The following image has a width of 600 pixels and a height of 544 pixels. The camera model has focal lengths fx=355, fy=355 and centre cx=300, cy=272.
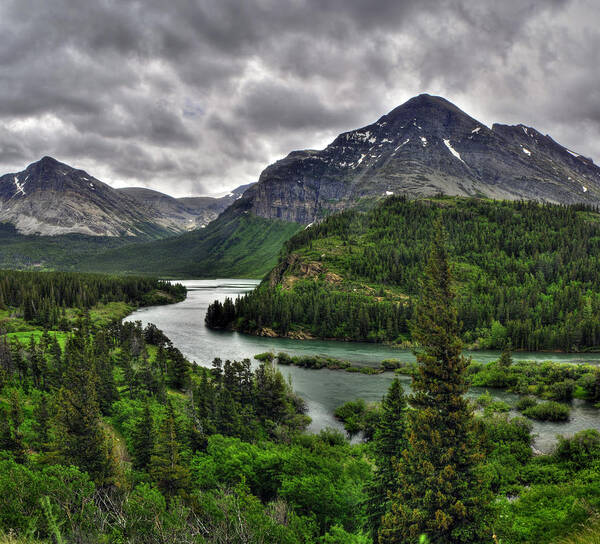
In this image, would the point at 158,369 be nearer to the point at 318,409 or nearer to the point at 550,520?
the point at 318,409

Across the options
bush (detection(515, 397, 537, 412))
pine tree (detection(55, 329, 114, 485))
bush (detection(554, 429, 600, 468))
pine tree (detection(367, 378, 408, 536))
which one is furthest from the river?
pine tree (detection(55, 329, 114, 485))

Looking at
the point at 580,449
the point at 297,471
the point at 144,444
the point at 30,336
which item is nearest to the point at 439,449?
the point at 297,471

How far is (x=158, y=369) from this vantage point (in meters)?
71.3

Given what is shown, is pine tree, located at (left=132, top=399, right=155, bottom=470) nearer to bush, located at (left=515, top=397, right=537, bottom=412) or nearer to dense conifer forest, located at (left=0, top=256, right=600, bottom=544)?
dense conifer forest, located at (left=0, top=256, right=600, bottom=544)

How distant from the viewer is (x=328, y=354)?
98.8 meters

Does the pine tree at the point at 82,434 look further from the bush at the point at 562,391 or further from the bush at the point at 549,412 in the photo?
the bush at the point at 562,391

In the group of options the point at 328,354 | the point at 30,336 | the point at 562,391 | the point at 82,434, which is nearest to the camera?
the point at 82,434

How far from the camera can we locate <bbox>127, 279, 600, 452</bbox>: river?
53.1 metres

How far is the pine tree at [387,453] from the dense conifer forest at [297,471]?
93mm

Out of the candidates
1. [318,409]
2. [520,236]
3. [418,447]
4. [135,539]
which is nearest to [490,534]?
[418,447]

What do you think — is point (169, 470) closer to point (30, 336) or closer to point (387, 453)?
point (387, 453)

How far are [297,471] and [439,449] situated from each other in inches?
535

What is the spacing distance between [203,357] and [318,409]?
153 ft

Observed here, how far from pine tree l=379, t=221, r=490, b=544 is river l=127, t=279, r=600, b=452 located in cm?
3293
